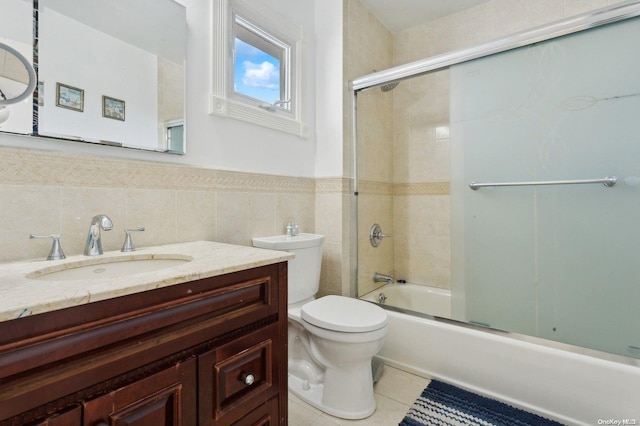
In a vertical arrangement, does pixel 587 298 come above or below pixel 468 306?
above

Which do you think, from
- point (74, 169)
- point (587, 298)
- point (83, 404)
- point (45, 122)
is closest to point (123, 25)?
point (45, 122)

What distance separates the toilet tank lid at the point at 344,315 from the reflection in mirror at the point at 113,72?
98 centimetres

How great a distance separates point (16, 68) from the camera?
896mm

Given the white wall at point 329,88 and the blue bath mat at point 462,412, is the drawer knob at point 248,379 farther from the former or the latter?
the white wall at point 329,88

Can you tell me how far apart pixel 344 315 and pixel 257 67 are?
1487mm

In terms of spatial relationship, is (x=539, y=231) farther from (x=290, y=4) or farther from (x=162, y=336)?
(x=290, y=4)

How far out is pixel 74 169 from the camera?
104cm

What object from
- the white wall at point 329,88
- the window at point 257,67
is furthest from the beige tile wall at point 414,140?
the window at point 257,67

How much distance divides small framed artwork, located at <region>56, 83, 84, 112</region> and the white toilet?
0.92 meters

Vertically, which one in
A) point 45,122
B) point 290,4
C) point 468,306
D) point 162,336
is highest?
point 290,4

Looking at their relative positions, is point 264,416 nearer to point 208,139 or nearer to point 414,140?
point 208,139

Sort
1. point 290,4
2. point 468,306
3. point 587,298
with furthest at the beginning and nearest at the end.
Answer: point 290,4 → point 468,306 → point 587,298

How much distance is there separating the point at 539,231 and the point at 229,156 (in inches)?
66.1

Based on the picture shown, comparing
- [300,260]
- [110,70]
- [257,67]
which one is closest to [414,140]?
[257,67]
